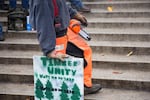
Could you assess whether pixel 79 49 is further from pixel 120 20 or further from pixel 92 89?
pixel 120 20

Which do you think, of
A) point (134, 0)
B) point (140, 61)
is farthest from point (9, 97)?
point (134, 0)

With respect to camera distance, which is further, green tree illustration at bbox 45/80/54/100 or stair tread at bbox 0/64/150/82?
stair tread at bbox 0/64/150/82

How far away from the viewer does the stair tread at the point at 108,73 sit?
4047 millimetres

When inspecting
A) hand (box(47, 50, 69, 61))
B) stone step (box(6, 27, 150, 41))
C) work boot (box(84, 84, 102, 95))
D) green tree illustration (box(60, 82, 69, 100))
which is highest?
Answer: hand (box(47, 50, 69, 61))

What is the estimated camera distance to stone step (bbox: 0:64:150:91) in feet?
13.0

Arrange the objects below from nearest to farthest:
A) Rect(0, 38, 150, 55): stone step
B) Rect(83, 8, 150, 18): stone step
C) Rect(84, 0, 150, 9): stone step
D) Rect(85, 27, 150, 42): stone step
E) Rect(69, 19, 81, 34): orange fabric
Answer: Rect(69, 19, 81, 34): orange fabric, Rect(0, 38, 150, 55): stone step, Rect(85, 27, 150, 42): stone step, Rect(83, 8, 150, 18): stone step, Rect(84, 0, 150, 9): stone step

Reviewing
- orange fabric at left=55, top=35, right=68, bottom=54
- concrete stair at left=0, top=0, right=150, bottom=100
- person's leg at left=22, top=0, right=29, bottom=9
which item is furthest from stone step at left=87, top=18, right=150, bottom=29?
orange fabric at left=55, top=35, right=68, bottom=54

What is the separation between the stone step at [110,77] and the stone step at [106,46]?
434 mm

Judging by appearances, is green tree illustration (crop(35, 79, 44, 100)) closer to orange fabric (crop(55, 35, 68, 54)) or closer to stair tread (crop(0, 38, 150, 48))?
orange fabric (crop(55, 35, 68, 54))

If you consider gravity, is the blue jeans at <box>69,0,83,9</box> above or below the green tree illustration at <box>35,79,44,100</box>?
above

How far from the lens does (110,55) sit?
15.4ft

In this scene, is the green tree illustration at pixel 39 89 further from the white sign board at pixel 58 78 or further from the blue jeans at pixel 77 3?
the blue jeans at pixel 77 3

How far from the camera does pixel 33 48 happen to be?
5.00m

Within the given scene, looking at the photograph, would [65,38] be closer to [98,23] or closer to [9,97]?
[9,97]
